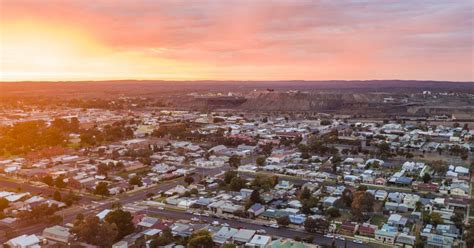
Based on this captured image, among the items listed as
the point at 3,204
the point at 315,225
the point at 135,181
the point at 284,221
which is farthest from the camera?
the point at 135,181

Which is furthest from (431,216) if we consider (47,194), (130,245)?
(47,194)

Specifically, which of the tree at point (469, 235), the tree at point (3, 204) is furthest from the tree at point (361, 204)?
the tree at point (3, 204)

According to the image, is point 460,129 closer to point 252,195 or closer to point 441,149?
point 441,149

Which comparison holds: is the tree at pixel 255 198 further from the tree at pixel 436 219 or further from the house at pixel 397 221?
the tree at pixel 436 219

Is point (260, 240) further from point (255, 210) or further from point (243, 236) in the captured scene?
point (255, 210)

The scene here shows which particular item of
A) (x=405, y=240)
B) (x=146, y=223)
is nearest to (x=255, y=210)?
(x=146, y=223)
